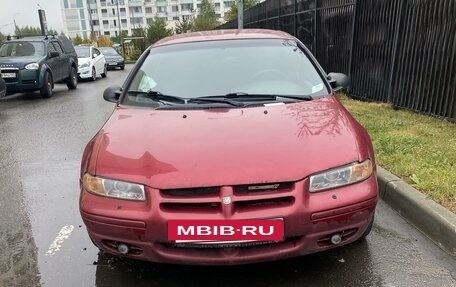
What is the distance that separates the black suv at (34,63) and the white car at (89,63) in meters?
3.01

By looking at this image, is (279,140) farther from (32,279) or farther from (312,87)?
(32,279)

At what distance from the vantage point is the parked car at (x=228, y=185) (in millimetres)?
2578

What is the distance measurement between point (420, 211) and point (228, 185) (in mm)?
1924

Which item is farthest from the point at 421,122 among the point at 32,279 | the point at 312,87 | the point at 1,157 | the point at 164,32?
the point at 164,32

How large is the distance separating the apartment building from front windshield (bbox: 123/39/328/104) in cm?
11089

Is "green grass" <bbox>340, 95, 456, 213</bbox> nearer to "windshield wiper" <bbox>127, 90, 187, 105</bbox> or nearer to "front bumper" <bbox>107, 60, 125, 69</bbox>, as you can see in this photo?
"windshield wiper" <bbox>127, 90, 187, 105</bbox>

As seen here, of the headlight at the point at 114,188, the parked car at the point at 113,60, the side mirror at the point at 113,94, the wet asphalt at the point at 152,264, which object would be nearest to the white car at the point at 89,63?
the parked car at the point at 113,60

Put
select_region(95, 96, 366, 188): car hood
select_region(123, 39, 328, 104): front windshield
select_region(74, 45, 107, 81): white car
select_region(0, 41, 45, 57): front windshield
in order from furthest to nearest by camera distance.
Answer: select_region(74, 45, 107, 81): white car, select_region(0, 41, 45, 57): front windshield, select_region(123, 39, 328, 104): front windshield, select_region(95, 96, 366, 188): car hood

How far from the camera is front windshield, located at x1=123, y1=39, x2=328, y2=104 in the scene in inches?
150

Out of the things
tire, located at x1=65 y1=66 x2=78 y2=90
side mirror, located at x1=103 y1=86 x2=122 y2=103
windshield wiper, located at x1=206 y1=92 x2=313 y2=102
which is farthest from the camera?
tire, located at x1=65 y1=66 x2=78 y2=90

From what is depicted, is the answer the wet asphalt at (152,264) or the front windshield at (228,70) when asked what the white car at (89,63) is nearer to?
the wet asphalt at (152,264)

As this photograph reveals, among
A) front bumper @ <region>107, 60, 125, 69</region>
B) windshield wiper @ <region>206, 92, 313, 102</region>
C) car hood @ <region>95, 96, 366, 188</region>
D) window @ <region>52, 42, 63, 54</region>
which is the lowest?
front bumper @ <region>107, 60, 125, 69</region>

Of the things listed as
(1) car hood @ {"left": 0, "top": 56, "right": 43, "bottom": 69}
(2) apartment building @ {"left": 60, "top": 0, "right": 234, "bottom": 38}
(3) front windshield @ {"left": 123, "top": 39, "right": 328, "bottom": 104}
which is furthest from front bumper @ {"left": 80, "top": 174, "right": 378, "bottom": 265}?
(2) apartment building @ {"left": 60, "top": 0, "right": 234, "bottom": 38}

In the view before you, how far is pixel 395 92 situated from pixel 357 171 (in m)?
5.65
